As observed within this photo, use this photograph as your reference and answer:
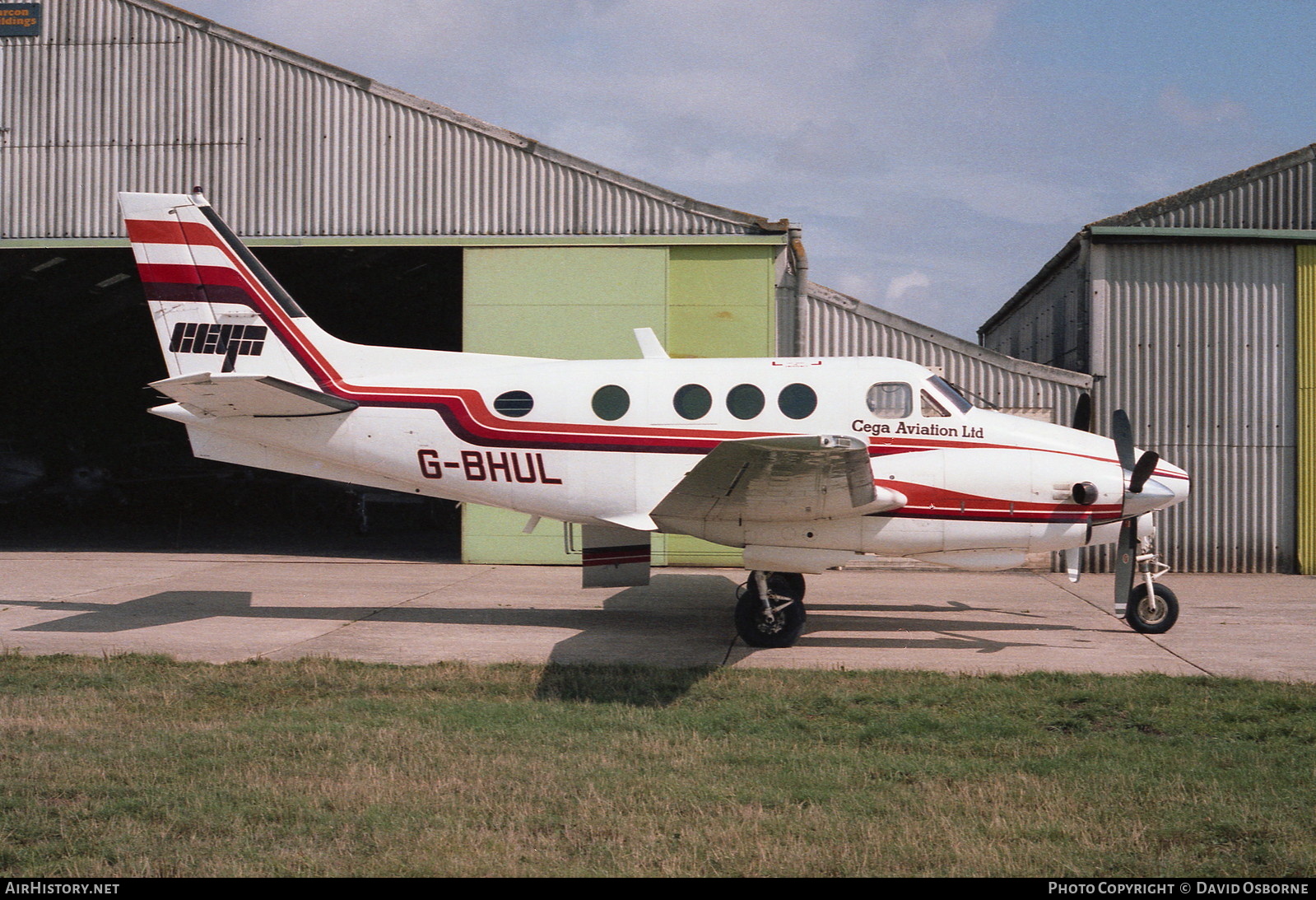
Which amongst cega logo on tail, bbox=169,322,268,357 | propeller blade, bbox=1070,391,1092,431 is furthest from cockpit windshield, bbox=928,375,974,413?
cega logo on tail, bbox=169,322,268,357

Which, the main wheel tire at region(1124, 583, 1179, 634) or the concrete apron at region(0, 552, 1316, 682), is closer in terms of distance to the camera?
the concrete apron at region(0, 552, 1316, 682)

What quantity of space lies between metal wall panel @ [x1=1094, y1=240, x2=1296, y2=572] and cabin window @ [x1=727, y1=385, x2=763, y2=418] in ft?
31.2

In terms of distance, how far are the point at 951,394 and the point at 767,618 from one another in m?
3.04

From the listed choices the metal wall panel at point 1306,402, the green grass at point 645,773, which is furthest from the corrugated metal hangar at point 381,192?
the green grass at point 645,773

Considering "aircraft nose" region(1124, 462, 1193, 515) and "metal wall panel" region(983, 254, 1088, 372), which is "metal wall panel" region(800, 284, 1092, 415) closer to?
"metal wall panel" region(983, 254, 1088, 372)

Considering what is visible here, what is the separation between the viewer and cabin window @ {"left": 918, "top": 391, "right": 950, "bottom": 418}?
10375 millimetres

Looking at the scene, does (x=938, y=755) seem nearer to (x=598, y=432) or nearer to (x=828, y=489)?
(x=828, y=489)

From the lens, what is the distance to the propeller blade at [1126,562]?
10.6 meters

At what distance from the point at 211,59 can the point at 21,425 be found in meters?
16.4

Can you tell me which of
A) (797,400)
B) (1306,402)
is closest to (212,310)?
(797,400)

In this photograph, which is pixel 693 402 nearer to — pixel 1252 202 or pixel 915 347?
pixel 915 347

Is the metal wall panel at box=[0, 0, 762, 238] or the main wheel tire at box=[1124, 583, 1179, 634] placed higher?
the metal wall panel at box=[0, 0, 762, 238]

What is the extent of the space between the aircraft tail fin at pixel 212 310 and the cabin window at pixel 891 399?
6082 mm

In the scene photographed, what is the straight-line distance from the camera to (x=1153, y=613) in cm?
1097
